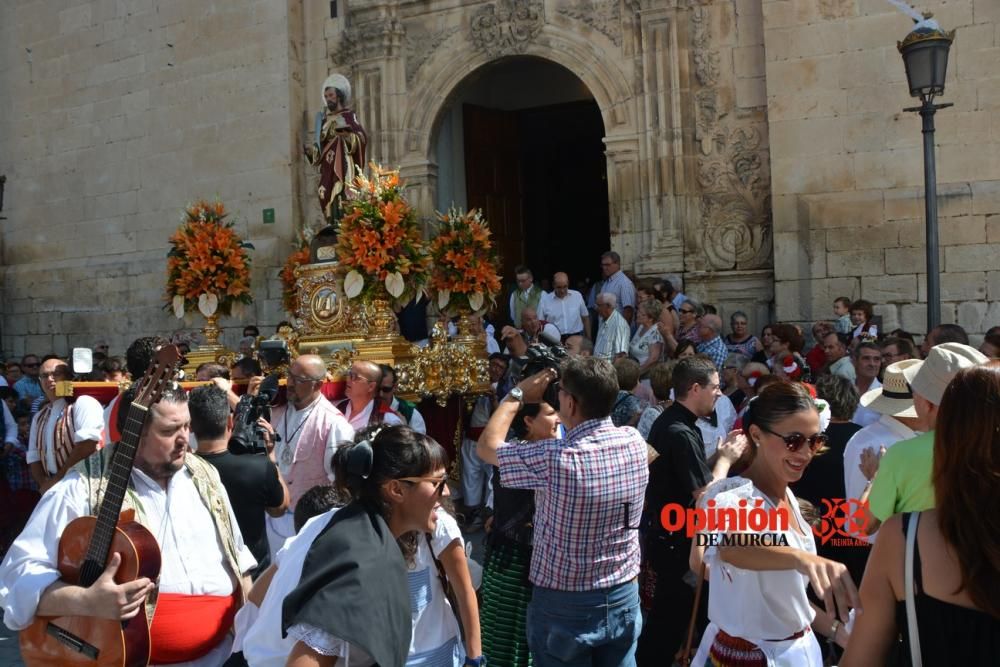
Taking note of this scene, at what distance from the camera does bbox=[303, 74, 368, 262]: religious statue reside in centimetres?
947

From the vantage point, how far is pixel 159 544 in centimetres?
340

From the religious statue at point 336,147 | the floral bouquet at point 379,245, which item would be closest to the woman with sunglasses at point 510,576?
the floral bouquet at point 379,245

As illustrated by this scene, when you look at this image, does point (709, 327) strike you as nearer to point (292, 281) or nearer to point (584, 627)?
point (292, 281)

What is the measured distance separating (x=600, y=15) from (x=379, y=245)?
17.3 ft

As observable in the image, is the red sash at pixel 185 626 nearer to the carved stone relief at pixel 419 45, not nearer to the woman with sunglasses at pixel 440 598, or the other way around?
the woman with sunglasses at pixel 440 598

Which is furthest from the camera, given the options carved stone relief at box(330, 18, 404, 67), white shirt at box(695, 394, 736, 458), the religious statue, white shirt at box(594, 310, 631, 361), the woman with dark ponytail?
carved stone relief at box(330, 18, 404, 67)

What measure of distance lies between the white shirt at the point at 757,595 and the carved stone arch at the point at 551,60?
368 inches

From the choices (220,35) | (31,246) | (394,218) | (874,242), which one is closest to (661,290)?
(874,242)

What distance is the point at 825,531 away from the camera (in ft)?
13.3

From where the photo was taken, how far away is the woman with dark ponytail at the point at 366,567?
2.40m

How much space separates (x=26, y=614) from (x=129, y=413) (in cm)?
66

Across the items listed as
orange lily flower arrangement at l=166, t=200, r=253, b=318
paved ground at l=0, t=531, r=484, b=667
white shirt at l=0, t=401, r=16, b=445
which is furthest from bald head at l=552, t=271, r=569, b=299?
paved ground at l=0, t=531, r=484, b=667

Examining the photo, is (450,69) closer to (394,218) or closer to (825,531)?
(394,218)

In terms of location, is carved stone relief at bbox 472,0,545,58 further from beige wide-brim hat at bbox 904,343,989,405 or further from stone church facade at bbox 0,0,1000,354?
beige wide-brim hat at bbox 904,343,989,405
